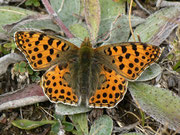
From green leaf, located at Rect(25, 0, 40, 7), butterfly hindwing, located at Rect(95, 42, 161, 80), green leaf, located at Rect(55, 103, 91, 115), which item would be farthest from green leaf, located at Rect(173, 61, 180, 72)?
green leaf, located at Rect(25, 0, 40, 7)

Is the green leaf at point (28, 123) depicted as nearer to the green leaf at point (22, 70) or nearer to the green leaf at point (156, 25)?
the green leaf at point (22, 70)

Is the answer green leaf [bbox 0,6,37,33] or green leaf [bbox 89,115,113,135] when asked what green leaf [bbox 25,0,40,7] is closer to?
green leaf [bbox 0,6,37,33]

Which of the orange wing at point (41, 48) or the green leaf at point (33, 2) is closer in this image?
the orange wing at point (41, 48)

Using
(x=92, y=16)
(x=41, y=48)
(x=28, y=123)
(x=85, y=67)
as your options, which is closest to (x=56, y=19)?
(x=92, y=16)

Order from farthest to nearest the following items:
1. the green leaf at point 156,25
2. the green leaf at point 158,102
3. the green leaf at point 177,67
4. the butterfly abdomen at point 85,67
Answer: the green leaf at point 156,25 < the green leaf at point 177,67 < the butterfly abdomen at point 85,67 < the green leaf at point 158,102

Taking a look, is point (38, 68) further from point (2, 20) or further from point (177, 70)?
point (177, 70)

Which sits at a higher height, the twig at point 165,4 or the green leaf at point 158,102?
the twig at point 165,4

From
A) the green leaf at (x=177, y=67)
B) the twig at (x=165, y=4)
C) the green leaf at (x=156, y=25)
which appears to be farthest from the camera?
the twig at (x=165, y=4)

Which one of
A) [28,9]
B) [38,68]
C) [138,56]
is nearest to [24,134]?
[38,68]

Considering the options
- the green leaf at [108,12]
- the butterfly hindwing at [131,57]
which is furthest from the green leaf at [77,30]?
the butterfly hindwing at [131,57]
